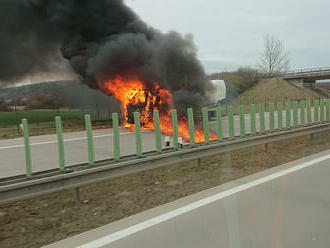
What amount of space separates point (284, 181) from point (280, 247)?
7.83 ft

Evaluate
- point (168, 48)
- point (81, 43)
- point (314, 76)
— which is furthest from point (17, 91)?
point (314, 76)

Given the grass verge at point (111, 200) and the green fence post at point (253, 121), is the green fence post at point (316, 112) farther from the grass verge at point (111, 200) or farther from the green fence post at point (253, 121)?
the green fence post at point (253, 121)

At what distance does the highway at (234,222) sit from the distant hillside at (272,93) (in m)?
39.1

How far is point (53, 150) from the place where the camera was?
32.5 feet

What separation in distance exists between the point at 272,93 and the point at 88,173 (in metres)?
45.8

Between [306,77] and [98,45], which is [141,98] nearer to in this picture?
[98,45]

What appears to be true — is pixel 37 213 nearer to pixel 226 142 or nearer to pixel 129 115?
pixel 226 142

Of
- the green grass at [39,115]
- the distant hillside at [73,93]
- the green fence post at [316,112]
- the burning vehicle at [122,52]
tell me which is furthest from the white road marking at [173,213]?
the green grass at [39,115]

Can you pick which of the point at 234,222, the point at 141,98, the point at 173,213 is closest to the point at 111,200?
the point at 173,213

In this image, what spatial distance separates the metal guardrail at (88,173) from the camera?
143 inches

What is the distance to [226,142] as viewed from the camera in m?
6.29

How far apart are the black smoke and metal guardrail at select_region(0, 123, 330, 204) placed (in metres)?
7.85

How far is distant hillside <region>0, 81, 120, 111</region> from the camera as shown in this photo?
21.4 m

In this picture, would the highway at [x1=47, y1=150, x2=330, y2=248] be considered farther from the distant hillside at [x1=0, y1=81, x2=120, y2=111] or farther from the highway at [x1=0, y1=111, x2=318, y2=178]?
the distant hillside at [x1=0, y1=81, x2=120, y2=111]
